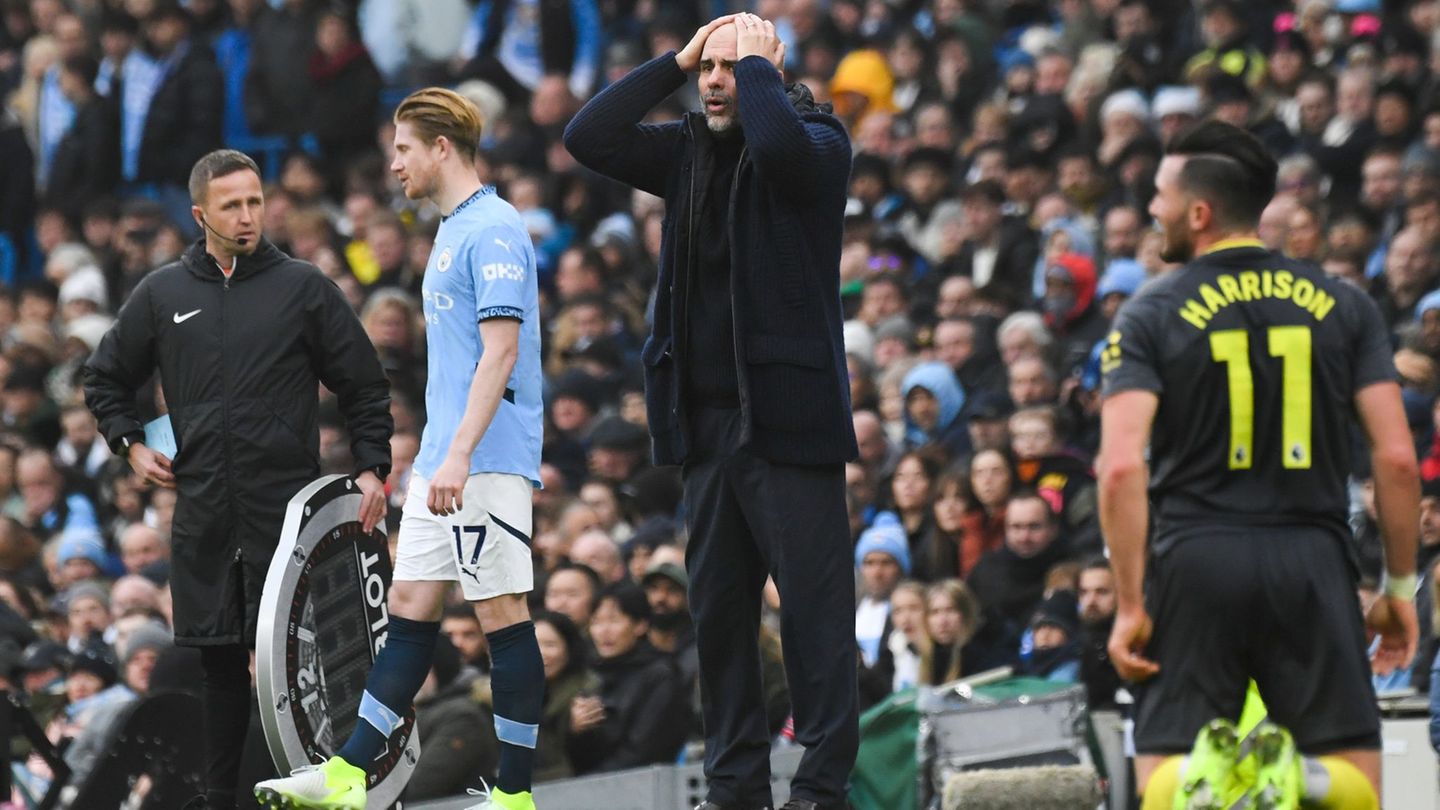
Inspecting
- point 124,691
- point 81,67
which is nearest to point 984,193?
point 124,691

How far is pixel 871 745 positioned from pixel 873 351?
17.8ft

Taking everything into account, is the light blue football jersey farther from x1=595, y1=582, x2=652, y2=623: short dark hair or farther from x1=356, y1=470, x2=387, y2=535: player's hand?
x1=595, y1=582, x2=652, y2=623: short dark hair

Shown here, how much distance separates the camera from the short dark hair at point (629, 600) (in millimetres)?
11523

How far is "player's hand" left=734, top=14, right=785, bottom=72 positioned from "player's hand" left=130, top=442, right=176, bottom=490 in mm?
2343

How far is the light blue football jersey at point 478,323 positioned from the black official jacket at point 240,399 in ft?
2.21

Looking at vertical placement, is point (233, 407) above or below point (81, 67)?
below

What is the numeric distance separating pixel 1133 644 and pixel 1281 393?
702mm

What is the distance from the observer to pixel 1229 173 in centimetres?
626

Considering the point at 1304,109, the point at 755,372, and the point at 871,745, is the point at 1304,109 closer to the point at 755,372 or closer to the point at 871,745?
the point at 871,745

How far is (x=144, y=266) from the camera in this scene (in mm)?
18906

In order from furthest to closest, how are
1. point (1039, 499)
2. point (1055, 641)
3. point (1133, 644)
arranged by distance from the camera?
point (1039, 499) → point (1055, 641) → point (1133, 644)

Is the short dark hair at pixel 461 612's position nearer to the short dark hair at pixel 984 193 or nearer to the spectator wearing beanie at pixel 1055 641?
the spectator wearing beanie at pixel 1055 641

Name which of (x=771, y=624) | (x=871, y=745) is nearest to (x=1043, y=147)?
(x=771, y=624)

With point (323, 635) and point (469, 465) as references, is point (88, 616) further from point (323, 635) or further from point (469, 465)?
point (469, 465)
